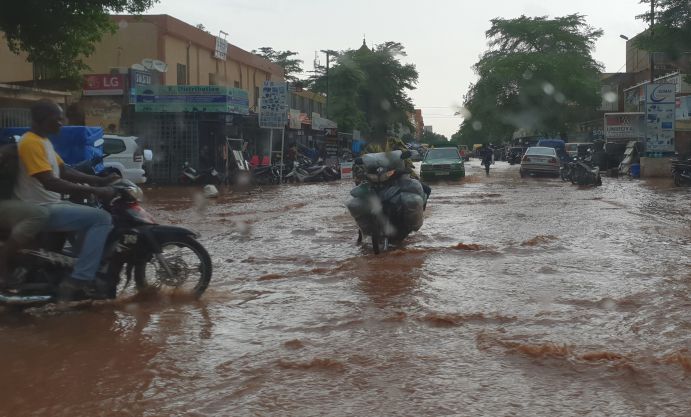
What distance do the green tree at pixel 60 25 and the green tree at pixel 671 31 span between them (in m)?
23.0

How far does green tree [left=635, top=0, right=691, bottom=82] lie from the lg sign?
22818 mm

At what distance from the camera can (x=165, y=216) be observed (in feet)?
48.6

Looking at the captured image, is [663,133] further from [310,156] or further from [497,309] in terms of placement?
[497,309]

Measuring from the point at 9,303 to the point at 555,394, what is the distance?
12.8ft

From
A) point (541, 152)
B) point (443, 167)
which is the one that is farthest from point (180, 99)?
point (541, 152)

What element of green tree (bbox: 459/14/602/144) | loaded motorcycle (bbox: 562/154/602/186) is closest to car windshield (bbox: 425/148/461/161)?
loaded motorcycle (bbox: 562/154/602/186)

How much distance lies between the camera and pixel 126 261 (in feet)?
19.4

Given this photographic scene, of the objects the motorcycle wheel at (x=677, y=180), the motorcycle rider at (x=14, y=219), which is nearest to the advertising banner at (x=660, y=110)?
the motorcycle wheel at (x=677, y=180)

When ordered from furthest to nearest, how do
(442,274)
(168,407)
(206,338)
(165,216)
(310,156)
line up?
(310,156) → (165,216) → (442,274) → (206,338) → (168,407)

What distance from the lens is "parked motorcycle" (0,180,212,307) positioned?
5.59 m

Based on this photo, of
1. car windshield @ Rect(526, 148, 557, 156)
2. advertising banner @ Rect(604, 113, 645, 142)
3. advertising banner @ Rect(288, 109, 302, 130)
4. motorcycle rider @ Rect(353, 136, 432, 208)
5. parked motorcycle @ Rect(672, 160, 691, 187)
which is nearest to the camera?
motorcycle rider @ Rect(353, 136, 432, 208)

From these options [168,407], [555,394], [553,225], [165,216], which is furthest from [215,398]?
[165,216]

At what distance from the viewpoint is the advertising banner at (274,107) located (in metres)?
27.7

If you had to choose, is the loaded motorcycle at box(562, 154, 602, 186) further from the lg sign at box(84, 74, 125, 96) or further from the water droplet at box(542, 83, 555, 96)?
the water droplet at box(542, 83, 555, 96)
